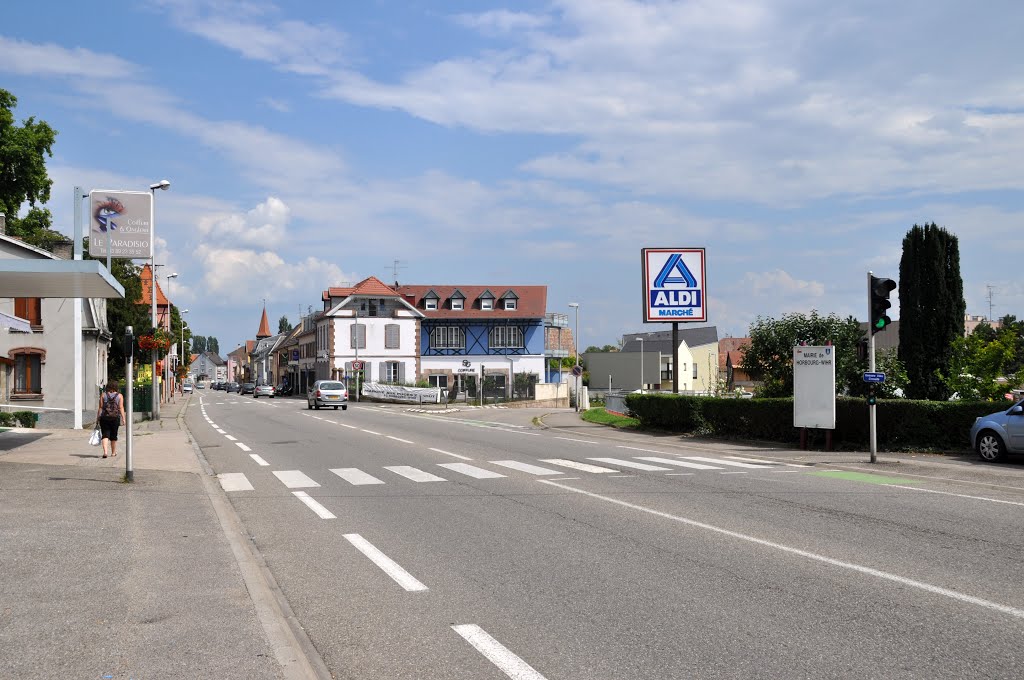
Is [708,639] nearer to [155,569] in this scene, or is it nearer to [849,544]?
[849,544]

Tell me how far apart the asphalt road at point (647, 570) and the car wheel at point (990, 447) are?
218 cm

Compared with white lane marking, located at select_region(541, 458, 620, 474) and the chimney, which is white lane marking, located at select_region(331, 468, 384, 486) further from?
the chimney

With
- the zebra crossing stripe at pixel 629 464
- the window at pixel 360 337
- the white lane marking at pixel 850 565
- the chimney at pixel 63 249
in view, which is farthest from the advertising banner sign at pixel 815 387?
the window at pixel 360 337

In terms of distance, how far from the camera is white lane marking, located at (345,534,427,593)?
7297mm

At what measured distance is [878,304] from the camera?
1833 centimetres

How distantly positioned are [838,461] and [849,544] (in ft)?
33.4

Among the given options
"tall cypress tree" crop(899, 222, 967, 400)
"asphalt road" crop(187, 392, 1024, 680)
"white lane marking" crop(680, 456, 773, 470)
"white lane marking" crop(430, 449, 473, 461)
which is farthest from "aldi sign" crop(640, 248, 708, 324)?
"asphalt road" crop(187, 392, 1024, 680)

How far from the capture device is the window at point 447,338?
263ft

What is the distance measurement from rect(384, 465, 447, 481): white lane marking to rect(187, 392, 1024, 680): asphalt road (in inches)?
6.3

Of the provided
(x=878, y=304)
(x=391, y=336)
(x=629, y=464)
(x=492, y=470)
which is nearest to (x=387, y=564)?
(x=492, y=470)

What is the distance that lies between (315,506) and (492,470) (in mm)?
5012

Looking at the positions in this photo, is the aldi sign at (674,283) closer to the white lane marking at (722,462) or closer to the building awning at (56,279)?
the white lane marking at (722,462)

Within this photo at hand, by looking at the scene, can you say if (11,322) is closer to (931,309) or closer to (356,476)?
(356,476)

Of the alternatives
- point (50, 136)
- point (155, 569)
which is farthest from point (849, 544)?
point (50, 136)
